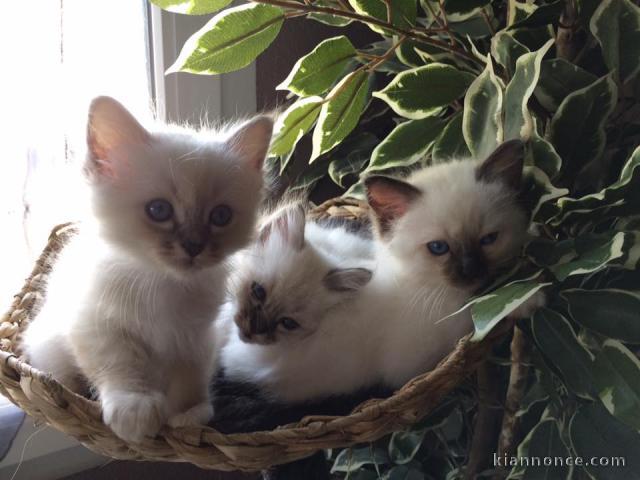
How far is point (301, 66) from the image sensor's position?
1.04m

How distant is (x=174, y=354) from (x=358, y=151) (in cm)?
74

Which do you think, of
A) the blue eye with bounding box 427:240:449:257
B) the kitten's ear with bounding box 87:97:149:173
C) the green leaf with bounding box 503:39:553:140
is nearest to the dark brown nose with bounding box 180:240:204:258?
the kitten's ear with bounding box 87:97:149:173

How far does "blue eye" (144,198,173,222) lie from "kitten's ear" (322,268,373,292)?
1.19ft

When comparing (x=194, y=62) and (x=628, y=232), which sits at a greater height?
(x=194, y=62)

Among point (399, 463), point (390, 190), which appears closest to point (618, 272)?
point (390, 190)

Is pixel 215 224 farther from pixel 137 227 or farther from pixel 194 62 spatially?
pixel 194 62

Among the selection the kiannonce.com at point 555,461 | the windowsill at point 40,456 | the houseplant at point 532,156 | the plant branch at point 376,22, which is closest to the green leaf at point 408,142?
the houseplant at point 532,156

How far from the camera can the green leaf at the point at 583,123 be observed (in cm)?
82

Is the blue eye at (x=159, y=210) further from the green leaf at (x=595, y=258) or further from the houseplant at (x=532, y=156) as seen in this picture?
the green leaf at (x=595, y=258)

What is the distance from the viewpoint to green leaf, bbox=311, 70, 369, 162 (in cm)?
Result: 105

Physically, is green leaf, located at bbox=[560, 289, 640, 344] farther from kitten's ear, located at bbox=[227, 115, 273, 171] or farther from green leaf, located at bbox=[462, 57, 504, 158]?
kitten's ear, located at bbox=[227, 115, 273, 171]

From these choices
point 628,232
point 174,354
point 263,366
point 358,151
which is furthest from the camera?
point 358,151

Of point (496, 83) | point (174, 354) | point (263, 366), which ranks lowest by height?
point (263, 366)

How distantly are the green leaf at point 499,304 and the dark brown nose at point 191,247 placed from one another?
0.41m
